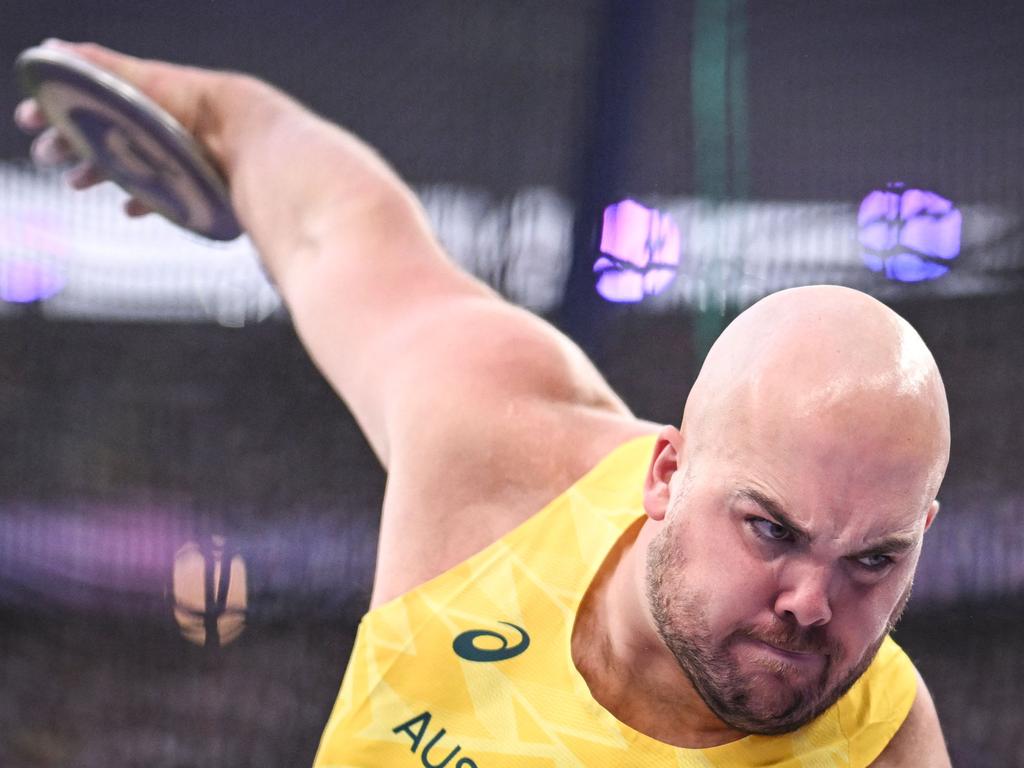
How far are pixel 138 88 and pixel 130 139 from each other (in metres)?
0.04

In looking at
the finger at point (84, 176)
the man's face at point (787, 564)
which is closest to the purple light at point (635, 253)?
the finger at point (84, 176)

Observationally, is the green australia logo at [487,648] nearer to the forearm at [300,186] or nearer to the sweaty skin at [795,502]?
the sweaty skin at [795,502]

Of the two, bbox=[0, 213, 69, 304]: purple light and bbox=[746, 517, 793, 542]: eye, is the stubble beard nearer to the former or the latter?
bbox=[746, 517, 793, 542]: eye

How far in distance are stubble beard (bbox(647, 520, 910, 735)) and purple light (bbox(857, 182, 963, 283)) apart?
80cm

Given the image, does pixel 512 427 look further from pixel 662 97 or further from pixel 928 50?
pixel 928 50

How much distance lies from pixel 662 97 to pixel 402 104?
0.28 metres

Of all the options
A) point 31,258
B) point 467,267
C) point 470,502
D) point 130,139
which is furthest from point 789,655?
point 31,258

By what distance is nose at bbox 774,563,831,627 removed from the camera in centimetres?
43

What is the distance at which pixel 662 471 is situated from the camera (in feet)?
1.69

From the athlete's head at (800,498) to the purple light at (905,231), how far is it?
2.59ft

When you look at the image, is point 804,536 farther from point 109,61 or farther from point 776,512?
point 109,61

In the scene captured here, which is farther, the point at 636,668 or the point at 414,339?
the point at 414,339

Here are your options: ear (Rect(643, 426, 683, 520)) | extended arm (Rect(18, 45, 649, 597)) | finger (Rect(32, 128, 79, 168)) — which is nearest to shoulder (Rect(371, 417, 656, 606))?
extended arm (Rect(18, 45, 649, 597))

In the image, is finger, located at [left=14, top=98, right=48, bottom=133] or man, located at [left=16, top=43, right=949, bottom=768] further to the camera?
finger, located at [left=14, top=98, right=48, bottom=133]
